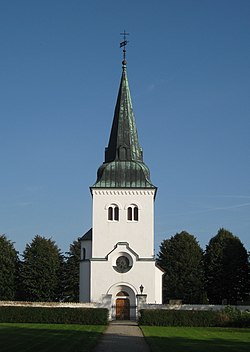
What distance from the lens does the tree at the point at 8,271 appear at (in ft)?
220

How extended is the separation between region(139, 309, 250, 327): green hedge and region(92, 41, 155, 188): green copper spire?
1437cm

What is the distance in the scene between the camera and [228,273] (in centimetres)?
6594

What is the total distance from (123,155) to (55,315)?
17.9 meters

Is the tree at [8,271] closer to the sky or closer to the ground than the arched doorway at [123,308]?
closer to the sky

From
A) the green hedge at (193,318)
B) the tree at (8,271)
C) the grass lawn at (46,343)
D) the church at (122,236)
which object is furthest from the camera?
the tree at (8,271)

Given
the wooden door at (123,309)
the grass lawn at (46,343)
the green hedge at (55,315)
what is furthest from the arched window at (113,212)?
the grass lawn at (46,343)

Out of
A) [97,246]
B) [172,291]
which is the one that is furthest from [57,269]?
[97,246]

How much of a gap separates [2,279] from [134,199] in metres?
23.6

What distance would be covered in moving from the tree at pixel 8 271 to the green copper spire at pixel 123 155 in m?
21.6

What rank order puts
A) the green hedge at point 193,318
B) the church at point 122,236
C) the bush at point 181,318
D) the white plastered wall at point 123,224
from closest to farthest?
1. the green hedge at point 193,318
2. the bush at point 181,318
3. the church at point 122,236
4. the white plastered wall at point 123,224

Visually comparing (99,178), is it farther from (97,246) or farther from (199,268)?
(199,268)

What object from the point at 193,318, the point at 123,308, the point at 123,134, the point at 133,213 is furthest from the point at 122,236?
the point at 193,318

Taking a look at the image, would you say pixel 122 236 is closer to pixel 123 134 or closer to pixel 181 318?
pixel 123 134

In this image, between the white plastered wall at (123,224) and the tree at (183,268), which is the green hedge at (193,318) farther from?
the tree at (183,268)
